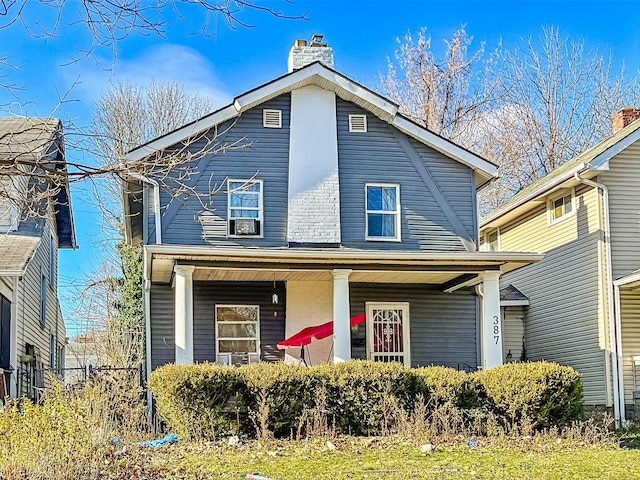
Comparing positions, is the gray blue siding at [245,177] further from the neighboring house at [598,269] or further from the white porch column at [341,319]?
the neighboring house at [598,269]

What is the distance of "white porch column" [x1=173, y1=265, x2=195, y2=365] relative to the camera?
14023 mm

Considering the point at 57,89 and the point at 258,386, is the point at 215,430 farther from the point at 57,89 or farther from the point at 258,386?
the point at 57,89

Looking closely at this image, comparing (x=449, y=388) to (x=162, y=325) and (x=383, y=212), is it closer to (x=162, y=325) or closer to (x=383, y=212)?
(x=383, y=212)

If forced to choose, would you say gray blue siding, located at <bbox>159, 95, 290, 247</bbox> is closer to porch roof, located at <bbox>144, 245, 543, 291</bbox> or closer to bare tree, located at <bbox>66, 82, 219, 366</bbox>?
porch roof, located at <bbox>144, 245, 543, 291</bbox>

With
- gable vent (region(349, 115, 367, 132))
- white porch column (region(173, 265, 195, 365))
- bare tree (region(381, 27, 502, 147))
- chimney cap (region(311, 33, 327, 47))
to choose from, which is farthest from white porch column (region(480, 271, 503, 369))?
bare tree (region(381, 27, 502, 147))

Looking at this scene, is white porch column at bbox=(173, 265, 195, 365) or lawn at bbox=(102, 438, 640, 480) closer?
lawn at bbox=(102, 438, 640, 480)

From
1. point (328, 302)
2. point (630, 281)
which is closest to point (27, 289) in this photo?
point (328, 302)

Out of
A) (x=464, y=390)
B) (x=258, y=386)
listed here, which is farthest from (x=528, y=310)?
(x=258, y=386)

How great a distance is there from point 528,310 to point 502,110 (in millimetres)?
11943

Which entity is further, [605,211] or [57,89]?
[605,211]

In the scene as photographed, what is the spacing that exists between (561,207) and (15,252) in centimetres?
1180

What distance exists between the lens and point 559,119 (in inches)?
1147

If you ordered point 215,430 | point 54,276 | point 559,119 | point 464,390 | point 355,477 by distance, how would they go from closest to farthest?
1. point 355,477
2. point 215,430
3. point 464,390
4. point 54,276
5. point 559,119

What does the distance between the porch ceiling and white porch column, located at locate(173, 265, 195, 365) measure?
0.67 ft
